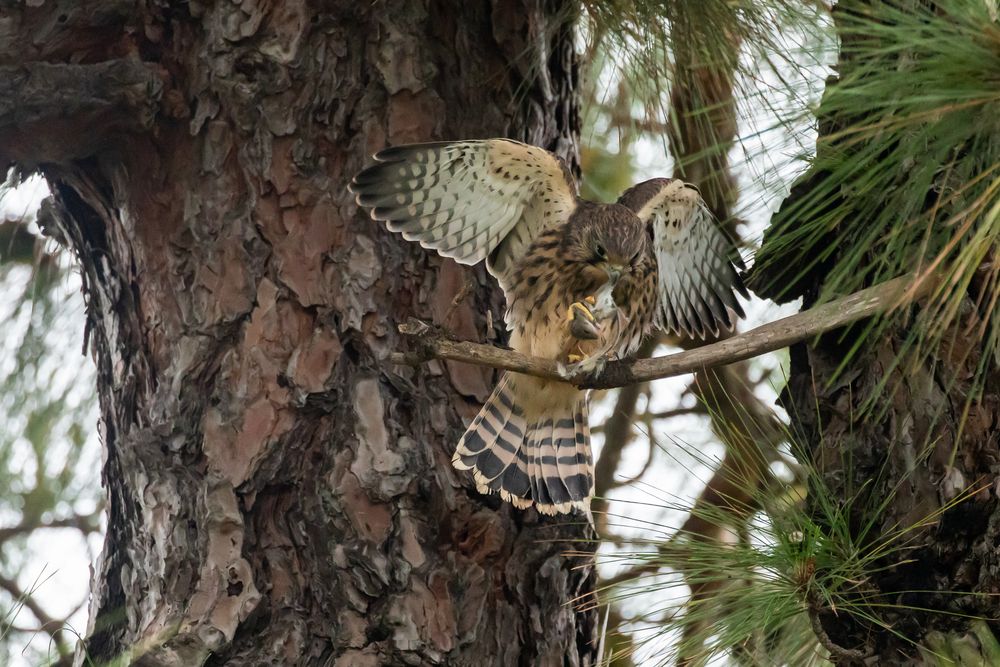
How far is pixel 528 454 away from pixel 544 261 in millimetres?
489

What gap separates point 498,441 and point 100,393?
101 centimetres

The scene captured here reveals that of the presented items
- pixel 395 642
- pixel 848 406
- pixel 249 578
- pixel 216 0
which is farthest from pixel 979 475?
pixel 216 0

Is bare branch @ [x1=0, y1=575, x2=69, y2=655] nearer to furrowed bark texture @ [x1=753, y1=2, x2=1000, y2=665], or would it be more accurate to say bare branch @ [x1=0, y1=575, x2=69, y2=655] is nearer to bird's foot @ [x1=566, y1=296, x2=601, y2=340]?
bird's foot @ [x1=566, y1=296, x2=601, y2=340]

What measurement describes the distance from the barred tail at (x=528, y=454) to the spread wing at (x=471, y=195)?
0.36 m

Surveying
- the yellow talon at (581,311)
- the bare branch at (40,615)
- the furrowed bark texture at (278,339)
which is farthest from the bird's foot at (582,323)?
the bare branch at (40,615)

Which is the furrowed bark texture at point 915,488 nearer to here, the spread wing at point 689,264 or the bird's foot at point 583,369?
the bird's foot at point 583,369

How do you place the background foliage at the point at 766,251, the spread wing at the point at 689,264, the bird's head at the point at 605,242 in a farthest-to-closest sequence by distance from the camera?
the spread wing at the point at 689,264 < the bird's head at the point at 605,242 < the background foliage at the point at 766,251

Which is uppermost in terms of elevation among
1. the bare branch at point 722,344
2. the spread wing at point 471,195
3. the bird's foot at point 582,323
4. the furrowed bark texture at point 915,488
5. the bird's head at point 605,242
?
the spread wing at point 471,195

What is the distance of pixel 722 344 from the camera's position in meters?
→ 1.98

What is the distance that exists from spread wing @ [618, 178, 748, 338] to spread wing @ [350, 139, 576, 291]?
0.83 feet

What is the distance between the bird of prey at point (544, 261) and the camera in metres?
2.54

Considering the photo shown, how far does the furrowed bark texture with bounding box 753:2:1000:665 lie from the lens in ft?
6.73

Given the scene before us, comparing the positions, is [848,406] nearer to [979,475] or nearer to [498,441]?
[979,475]

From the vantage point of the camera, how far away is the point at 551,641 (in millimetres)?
2557
